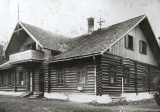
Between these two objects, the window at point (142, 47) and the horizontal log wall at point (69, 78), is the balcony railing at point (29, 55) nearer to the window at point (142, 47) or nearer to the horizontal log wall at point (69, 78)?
the horizontal log wall at point (69, 78)

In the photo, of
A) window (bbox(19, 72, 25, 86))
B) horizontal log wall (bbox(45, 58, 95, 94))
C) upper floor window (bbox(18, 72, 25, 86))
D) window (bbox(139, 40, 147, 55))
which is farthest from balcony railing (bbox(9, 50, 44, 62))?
window (bbox(139, 40, 147, 55))

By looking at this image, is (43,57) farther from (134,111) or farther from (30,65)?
(134,111)

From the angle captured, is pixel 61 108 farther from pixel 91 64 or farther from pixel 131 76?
pixel 131 76

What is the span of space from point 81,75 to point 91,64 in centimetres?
146

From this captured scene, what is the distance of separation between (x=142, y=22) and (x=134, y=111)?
39.4ft

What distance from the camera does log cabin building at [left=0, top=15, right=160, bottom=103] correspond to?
16.5 metres

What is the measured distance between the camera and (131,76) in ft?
65.4

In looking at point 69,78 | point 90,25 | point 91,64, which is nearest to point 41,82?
point 69,78

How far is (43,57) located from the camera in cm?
2097

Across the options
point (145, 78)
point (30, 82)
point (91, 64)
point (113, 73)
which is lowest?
point (30, 82)

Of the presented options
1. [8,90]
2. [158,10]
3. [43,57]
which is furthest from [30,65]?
[158,10]

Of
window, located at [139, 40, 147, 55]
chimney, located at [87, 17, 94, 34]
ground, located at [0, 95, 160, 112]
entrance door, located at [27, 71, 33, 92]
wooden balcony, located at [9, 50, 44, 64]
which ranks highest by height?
chimney, located at [87, 17, 94, 34]

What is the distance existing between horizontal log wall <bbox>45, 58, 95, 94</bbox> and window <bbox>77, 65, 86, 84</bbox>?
0.34 meters

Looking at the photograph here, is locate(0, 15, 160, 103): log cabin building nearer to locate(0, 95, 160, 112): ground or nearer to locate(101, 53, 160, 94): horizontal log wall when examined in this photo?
locate(101, 53, 160, 94): horizontal log wall
